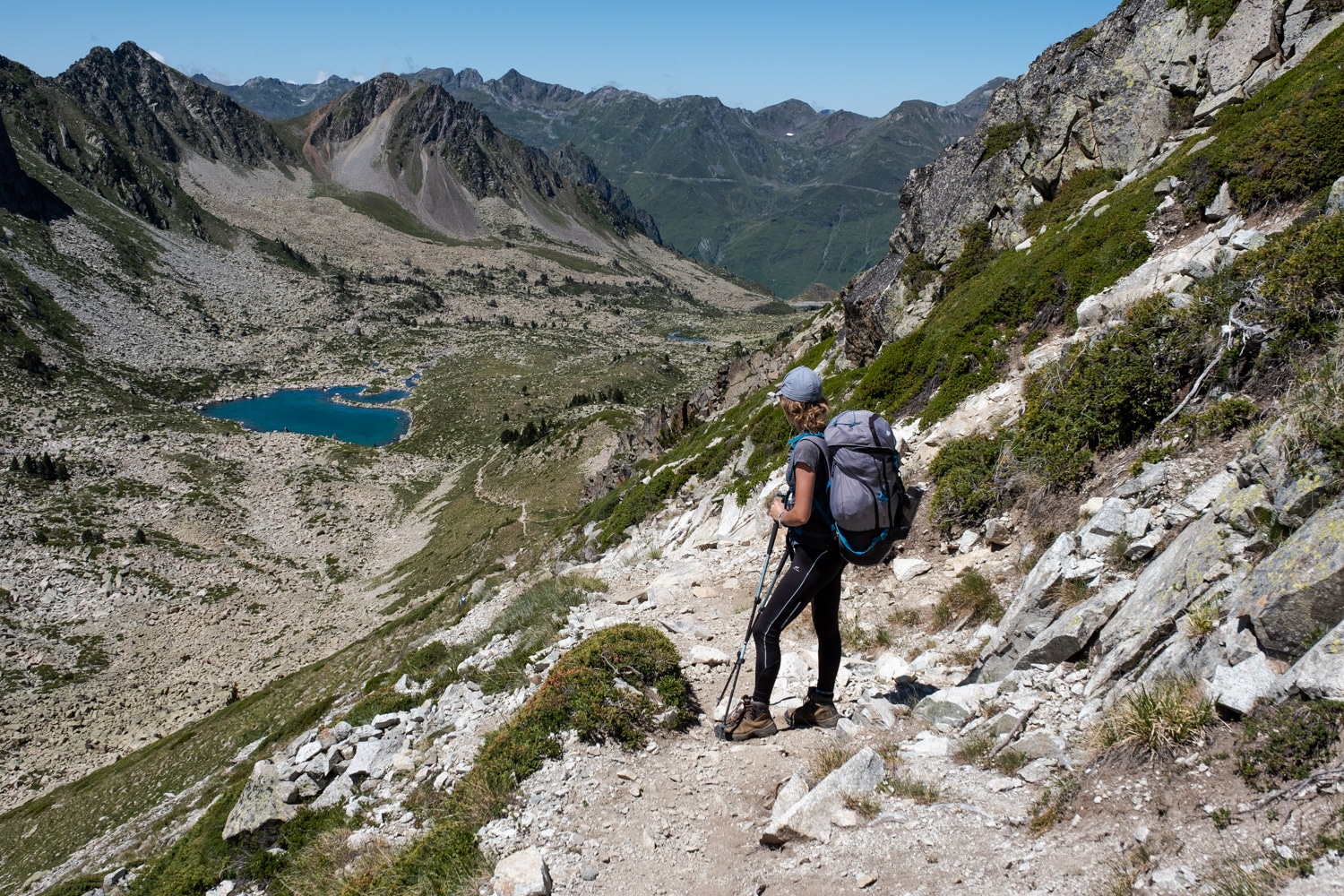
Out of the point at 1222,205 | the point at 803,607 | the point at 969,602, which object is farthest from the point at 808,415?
the point at 1222,205

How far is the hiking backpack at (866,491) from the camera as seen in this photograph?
6453 millimetres

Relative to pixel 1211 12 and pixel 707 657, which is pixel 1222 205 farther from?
pixel 707 657

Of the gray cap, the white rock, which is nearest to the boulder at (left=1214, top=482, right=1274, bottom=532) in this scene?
the gray cap

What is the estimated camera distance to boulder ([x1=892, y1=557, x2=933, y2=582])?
11.8 m

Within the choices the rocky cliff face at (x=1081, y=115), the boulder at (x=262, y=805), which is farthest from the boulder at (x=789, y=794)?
the rocky cliff face at (x=1081, y=115)

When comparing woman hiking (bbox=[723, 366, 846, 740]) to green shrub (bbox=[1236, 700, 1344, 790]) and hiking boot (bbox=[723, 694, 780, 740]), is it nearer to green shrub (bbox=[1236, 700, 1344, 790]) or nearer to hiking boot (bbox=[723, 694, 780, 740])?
hiking boot (bbox=[723, 694, 780, 740])

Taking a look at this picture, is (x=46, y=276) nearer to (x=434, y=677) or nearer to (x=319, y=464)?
(x=319, y=464)

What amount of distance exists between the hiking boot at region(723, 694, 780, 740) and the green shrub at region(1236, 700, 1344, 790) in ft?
14.4

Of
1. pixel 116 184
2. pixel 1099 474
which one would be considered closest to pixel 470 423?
pixel 1099 474

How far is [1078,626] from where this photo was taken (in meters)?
7.11

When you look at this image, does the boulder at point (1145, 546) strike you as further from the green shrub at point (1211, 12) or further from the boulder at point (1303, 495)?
the green shrub at point (1211, 12)

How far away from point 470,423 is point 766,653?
9300 centimetres

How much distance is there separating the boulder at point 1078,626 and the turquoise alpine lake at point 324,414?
98.3 m

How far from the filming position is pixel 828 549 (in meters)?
6.96
